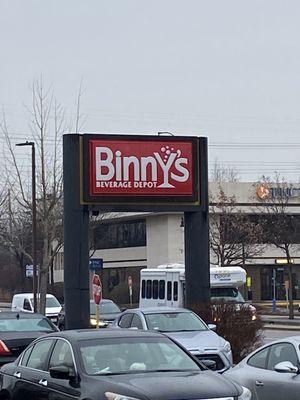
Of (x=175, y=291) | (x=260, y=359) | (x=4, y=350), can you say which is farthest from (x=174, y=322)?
(x=175, y=291)

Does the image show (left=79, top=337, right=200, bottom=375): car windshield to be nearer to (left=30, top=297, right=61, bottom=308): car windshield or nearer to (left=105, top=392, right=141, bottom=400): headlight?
(left=105, top=392, right=141, bottom=400): headlight

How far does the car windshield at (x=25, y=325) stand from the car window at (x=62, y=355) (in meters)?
8.86

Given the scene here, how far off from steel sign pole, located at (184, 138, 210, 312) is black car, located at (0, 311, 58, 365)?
7048 mm

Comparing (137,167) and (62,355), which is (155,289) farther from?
(62,355)

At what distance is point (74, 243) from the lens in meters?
26.4

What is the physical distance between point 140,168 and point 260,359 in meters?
14.4

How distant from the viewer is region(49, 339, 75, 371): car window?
10534 millimetres

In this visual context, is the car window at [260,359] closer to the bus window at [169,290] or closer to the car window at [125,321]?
the car window at [125,321]

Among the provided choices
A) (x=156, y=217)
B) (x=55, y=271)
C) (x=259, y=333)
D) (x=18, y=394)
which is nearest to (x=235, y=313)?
(x=259, y=333)

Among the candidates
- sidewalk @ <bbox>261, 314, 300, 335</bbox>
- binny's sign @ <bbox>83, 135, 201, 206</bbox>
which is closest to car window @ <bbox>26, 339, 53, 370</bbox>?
binny's sign @ <bbox>83, 135, 201, 206</bbox>

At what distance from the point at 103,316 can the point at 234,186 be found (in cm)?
3774

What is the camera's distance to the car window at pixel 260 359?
1241cm

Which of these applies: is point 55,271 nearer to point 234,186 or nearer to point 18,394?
point 234,186

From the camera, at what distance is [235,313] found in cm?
2297
